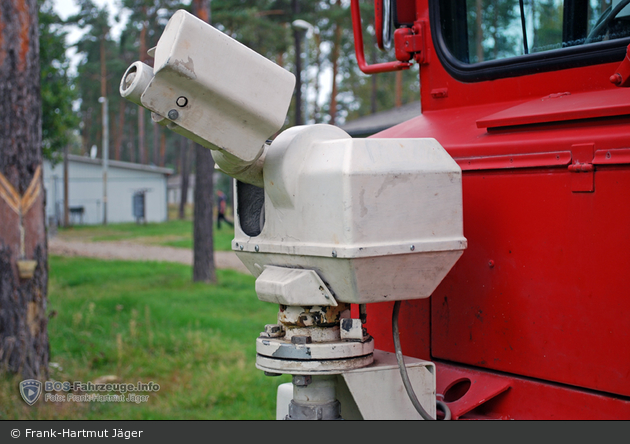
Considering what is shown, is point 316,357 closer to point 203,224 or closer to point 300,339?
point 300,339

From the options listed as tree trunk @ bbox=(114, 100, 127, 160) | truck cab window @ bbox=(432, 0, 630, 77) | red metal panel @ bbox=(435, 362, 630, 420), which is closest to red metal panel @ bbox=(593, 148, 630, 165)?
truck cab window @ bbox=(432, 0, 630, 77)

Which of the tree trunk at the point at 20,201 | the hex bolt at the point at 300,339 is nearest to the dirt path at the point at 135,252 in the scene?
the tree trunk at the point at 20,201

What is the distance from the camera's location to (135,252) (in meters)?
18.5

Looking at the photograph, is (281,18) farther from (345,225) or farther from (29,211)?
(345,225)

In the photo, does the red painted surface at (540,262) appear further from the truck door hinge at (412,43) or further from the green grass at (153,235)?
the green grass at (153,235)

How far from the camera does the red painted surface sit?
1.58 metres

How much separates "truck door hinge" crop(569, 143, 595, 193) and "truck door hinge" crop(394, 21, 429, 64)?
0.91 metres

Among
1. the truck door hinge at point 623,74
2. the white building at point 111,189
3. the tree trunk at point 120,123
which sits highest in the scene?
the tree trunk at point 120,123

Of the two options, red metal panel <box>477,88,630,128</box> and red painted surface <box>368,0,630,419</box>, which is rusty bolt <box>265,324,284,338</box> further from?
red metal panel <box>477,88,630,128</box>

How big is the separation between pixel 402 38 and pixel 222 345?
5.01m

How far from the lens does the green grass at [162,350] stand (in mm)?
5105

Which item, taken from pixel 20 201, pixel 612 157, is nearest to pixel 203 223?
pixel 20 201

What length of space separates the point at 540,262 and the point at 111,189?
3582cm

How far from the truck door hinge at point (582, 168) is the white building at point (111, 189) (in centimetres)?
3360
